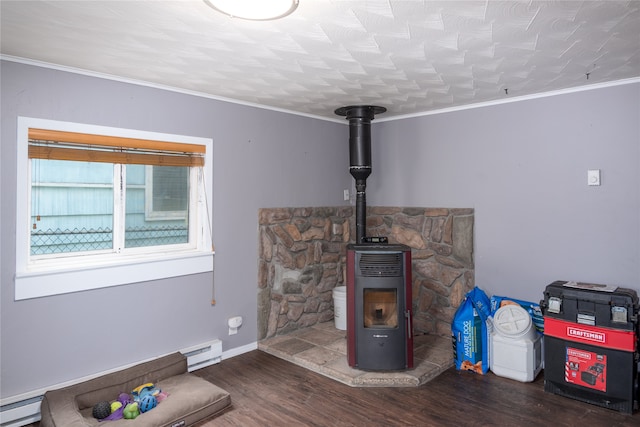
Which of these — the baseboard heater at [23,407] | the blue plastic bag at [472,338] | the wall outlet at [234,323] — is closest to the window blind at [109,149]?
the wall outlet at [234,323]

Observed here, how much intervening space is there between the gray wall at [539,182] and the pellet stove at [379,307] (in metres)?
1.08

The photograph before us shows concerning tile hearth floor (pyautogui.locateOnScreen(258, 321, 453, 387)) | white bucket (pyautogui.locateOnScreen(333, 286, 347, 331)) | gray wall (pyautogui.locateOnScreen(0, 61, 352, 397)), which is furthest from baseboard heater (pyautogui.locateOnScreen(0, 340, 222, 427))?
white bucket (pyautogui.locateOnScreen(333, 286, 347, 331))

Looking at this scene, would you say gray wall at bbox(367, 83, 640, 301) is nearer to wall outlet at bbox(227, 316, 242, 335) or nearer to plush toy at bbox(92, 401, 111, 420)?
wall outlet at bbox(227, 316, 242, 335)

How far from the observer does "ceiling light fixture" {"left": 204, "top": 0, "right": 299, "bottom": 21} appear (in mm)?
1708

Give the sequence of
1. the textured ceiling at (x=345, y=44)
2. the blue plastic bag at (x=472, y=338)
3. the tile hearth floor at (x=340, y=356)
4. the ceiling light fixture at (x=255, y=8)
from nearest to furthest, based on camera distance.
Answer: the ceiling light fixture at (x=255, y=8) → the textured ceiling at (x=345, y=44) → the tile hearth floor at (x=340, y=356) → the blue plastic bag at (x=472, y=338)

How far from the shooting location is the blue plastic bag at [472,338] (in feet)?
10.6

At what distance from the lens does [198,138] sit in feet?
10.9

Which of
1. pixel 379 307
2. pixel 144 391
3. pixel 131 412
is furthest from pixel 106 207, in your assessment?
pixel 379 307

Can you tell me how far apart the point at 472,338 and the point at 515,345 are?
0.30m

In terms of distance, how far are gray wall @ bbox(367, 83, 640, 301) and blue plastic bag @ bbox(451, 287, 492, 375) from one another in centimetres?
48

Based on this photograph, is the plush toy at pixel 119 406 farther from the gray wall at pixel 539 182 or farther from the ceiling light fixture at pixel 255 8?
the gray wall at pixel 539 182

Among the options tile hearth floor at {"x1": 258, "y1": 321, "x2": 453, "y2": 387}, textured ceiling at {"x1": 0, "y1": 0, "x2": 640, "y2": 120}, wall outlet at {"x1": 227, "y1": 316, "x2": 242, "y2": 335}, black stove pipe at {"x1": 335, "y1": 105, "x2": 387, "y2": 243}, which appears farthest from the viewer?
black stove pipe at {"x1": 335, "y1": 105, "x2": 387, "y2": 243}

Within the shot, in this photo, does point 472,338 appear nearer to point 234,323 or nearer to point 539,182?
point 539,182

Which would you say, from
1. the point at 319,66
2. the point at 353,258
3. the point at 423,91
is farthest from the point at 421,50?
the point at 353,258
